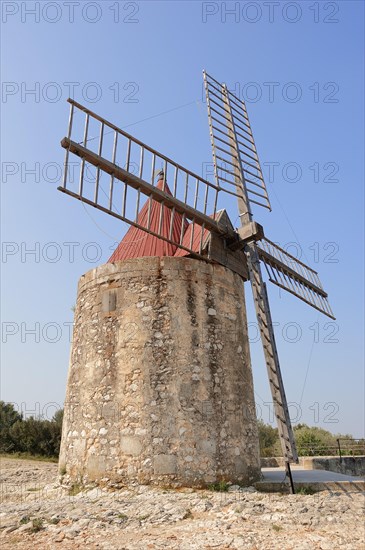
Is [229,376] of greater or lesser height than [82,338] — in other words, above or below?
below

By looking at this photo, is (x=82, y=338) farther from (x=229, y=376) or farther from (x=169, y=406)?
(x=229, y=376)

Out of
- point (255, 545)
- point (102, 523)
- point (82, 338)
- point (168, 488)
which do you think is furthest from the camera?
point (82, 338)

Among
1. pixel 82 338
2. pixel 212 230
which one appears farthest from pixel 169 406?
pixel 212 230

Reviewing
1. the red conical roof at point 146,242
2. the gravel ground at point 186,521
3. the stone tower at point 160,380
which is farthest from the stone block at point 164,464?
the red conical roof at point 146,242

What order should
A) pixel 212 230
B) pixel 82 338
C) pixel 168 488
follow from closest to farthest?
pixel 168 488 < pixel 82 338 < pixel 212 230

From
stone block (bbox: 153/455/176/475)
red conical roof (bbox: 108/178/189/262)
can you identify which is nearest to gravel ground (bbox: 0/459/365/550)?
stone block (bbox: 153/455/176/475)

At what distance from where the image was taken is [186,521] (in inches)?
177

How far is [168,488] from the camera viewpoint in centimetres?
575

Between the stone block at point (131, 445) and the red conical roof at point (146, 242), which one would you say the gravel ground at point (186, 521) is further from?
the red conical roof at point (146, 242)

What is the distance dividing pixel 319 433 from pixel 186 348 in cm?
1787

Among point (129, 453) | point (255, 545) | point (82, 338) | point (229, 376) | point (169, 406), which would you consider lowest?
point (255, 545)

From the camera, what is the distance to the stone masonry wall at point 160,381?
6.01 metres

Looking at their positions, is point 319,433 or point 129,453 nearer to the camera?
point 129,453

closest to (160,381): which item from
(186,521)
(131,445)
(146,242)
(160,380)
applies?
(160,380)
